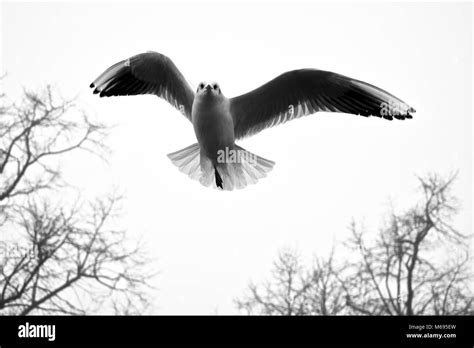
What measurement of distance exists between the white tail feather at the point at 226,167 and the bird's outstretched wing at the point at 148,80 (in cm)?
22

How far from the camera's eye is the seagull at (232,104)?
8.16 feet

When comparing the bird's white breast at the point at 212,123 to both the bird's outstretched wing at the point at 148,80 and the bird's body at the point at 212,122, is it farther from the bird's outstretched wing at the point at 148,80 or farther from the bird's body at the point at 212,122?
the bird's outstretched wing at the point at 148,80

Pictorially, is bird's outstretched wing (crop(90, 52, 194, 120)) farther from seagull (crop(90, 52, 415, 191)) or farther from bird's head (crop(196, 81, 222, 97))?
bird's head (crop(196, 81, 222, 97))

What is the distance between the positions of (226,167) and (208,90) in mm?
484

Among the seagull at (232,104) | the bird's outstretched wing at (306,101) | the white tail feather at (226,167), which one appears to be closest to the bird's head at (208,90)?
the seagull at (232,104)

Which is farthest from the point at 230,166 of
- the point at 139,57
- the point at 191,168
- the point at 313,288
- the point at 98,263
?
the point at 313,288

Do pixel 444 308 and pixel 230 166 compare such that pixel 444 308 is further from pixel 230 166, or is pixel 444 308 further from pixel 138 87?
pixel 138 87

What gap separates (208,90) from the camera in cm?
247

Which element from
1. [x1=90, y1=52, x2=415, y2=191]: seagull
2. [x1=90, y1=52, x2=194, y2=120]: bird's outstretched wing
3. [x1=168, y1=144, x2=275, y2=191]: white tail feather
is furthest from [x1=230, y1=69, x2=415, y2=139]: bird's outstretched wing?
[x1=90, y1=52, x2=194, y2=120]: bird's outstretched wing

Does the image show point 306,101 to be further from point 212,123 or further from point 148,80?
point 148,80

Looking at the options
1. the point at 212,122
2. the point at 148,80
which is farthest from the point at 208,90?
the point at 148,80

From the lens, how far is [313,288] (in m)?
6.11
